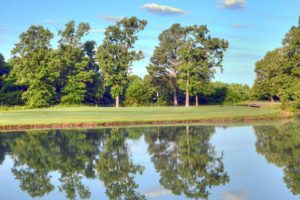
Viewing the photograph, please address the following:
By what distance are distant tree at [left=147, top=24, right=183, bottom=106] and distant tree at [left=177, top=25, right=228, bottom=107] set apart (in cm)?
845

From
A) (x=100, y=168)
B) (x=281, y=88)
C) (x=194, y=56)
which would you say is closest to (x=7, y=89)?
(x=194, y=56)

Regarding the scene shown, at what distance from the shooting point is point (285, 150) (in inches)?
1077

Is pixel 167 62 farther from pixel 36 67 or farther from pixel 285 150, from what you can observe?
pixel 285 150

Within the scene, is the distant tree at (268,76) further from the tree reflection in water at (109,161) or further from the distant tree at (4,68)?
the distant tree at (4,68)

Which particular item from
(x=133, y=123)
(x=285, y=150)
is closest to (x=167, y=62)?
(x=133, y=123)

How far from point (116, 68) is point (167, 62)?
1489 centimetres

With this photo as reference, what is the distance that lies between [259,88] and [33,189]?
93986mm

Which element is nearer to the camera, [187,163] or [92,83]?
[187,163]

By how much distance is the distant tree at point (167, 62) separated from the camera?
98.9 m

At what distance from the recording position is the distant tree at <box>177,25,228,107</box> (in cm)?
8700

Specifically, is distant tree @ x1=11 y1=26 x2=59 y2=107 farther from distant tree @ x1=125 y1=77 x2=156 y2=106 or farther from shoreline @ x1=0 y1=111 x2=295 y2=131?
shoreline @ x1=0 y1=111 x2=295 y2=131

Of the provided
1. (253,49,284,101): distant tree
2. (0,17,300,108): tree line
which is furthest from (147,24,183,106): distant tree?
(253,49,284,101): distant tree

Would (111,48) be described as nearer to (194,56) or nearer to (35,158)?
(194,56)

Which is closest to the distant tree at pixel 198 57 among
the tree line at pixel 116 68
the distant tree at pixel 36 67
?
the tree line at pixel 116 68
